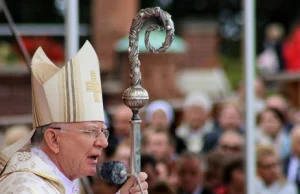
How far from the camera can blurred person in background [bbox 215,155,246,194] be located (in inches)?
352

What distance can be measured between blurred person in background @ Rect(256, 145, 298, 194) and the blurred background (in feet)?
0.04

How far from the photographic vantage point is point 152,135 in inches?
388

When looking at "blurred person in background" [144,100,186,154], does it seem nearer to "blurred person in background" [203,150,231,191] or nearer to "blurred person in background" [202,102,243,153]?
"blurred person in background" [202,102,243,153]

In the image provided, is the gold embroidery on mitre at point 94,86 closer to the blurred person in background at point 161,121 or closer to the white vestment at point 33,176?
the white vestment at point 33,176

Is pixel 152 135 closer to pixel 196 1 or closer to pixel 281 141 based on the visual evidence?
pixel 281 141

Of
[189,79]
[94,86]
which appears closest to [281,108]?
[94,86]

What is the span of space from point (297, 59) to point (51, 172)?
1292 centimetres

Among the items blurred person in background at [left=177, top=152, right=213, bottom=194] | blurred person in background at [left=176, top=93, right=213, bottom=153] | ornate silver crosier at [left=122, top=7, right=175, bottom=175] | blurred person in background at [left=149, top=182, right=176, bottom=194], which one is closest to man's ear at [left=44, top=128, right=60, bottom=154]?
ornate silver crosier at [left=122, top=7, right=175, bottom=175]

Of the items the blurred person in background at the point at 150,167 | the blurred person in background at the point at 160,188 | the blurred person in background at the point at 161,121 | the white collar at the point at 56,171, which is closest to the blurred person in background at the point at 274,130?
the blurred person in background at the point at 161,121

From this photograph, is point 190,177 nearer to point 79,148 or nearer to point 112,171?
point 79,148

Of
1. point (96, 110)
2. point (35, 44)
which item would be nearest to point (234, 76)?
point (35, 44)

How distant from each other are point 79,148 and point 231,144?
5036mm

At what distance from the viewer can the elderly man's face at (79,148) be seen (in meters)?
4.94

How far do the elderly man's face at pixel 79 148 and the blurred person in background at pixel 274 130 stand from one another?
19.8 ft
